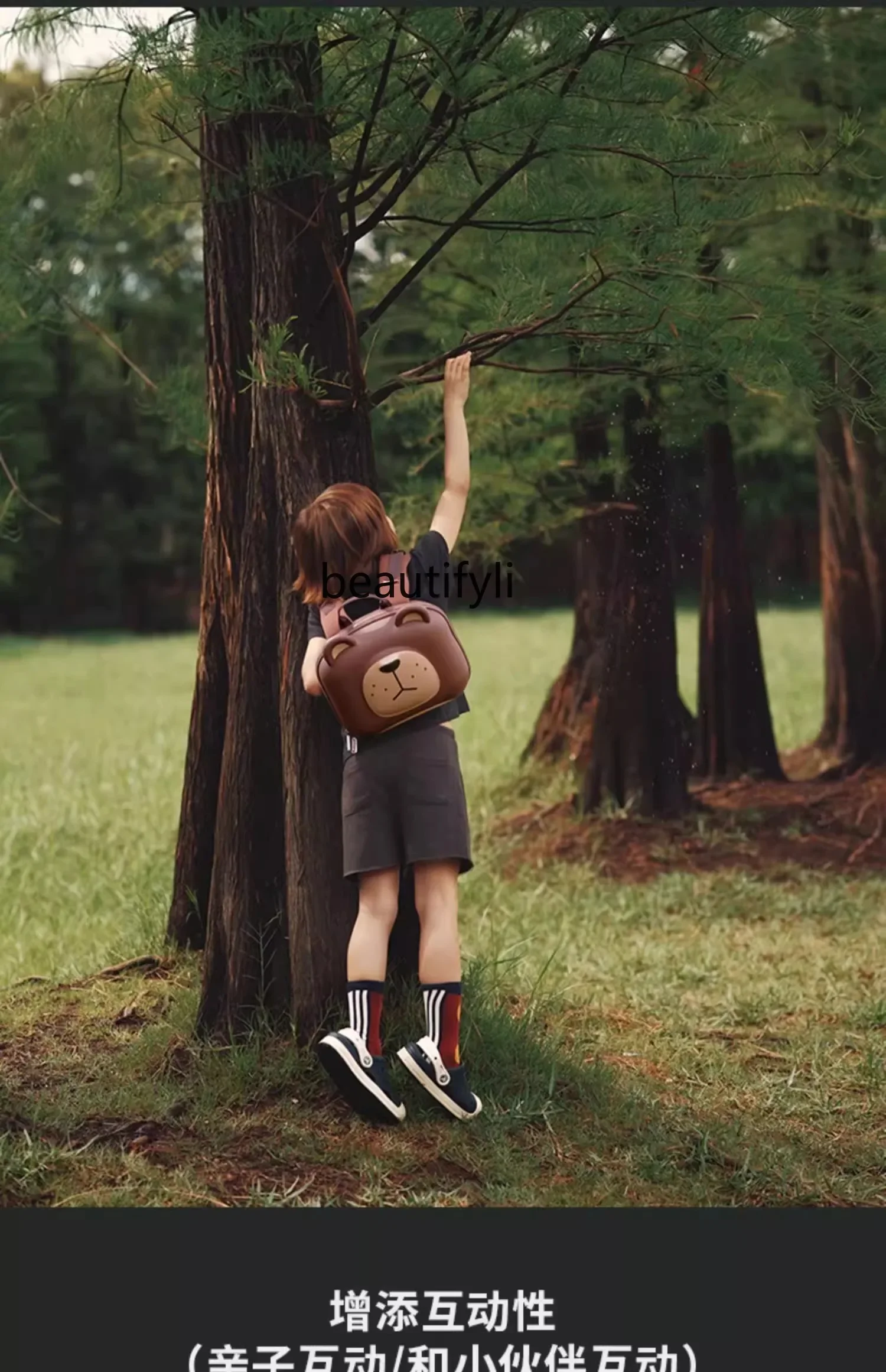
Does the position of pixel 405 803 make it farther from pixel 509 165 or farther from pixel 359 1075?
pixel 509 165

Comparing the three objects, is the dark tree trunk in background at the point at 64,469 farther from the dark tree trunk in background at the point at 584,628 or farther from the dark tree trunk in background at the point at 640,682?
→ the dark tree trunk in background at the point at 640,682

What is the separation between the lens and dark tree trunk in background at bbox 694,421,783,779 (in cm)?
811

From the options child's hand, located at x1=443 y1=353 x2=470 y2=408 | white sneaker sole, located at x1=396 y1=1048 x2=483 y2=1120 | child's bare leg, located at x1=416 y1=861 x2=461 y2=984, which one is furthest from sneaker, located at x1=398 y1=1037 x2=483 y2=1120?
child's hand, located at x1=443 y1=353 x2=470 y2=408

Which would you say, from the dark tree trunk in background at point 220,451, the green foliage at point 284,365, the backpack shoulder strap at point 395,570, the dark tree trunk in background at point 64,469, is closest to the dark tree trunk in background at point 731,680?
the dark tree trunk in background at point 220,451

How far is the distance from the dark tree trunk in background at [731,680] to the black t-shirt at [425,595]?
462 cm

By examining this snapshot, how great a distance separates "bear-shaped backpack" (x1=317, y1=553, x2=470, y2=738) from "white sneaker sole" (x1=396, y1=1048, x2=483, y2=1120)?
71 cm

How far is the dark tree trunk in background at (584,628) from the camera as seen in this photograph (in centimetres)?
751

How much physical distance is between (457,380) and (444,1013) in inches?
57.1

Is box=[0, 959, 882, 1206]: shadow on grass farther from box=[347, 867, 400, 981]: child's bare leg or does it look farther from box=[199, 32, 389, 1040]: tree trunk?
box=[347, 867, 400, 981]: child's bare leg

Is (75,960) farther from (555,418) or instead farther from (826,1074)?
(555,418)

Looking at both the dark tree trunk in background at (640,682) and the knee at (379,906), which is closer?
the knee at (379,906)

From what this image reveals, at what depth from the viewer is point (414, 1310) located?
312cm

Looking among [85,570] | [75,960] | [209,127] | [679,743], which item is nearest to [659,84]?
[209,127]

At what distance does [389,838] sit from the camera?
3555 millimetres
